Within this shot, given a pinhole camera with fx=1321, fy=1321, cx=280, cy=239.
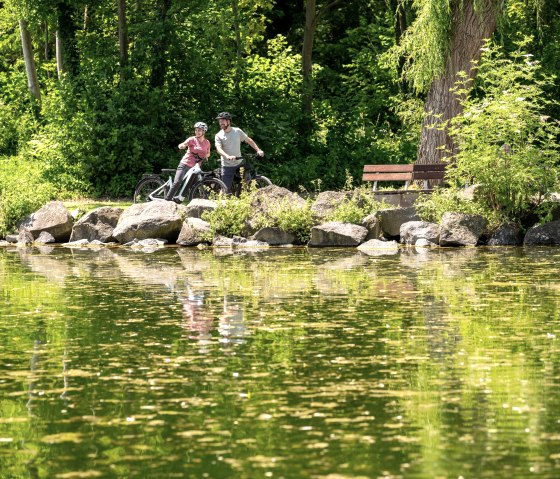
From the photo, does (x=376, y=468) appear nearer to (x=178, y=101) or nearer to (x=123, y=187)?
(x=123, y=187)

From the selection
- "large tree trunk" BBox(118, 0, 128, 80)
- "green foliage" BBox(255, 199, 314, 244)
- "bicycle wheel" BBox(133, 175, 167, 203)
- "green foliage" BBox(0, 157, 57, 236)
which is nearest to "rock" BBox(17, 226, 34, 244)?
"green foliage" BBox(0, 157, 57, 236)

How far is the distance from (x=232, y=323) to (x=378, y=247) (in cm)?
940

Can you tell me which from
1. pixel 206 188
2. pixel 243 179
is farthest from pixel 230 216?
pixel 206 188

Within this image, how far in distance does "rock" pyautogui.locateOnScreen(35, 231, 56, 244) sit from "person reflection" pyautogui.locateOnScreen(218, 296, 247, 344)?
10.6 metres

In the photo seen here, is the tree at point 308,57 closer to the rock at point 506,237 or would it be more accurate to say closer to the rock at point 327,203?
the rock at point 327,203

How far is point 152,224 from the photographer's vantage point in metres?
22.0

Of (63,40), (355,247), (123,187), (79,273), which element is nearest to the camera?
(79,273)

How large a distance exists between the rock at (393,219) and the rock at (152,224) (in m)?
3.39

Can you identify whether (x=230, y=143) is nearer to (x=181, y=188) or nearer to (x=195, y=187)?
(x=195, y=187)

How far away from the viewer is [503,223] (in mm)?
20734

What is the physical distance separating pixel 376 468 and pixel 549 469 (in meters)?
0.80

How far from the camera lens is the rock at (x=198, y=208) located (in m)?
22.1

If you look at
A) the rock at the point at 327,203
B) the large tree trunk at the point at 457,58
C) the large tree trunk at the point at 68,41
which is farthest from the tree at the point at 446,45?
the large tree trunk at the point at 68,41

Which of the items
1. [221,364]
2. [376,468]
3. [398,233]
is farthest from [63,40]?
[376,468]
